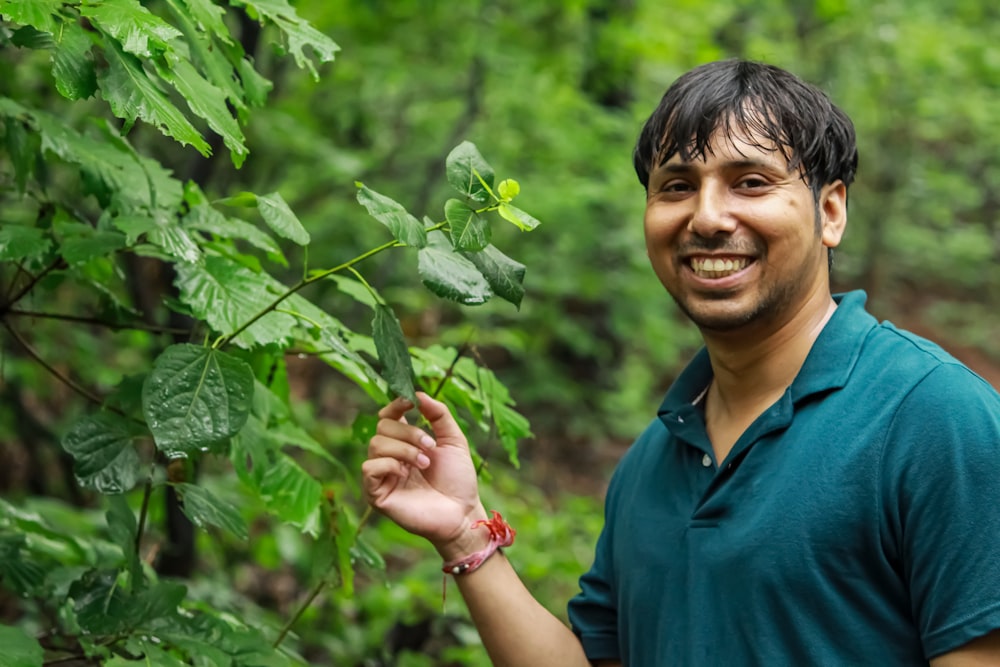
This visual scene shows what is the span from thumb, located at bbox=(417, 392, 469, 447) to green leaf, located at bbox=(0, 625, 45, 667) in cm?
77

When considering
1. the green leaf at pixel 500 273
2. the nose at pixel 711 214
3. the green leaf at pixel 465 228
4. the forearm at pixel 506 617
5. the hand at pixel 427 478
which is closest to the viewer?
the green leaf at pixel 465 228

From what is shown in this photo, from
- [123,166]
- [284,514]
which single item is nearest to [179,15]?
[123,166]

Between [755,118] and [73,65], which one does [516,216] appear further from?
[73,65]

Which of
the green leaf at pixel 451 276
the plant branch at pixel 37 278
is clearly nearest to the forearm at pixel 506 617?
the green leaf at pixel 451 276

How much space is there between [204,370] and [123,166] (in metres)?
0.64

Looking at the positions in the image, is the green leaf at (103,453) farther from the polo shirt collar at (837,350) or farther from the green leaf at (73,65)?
the polo shirt collar at (837,350)

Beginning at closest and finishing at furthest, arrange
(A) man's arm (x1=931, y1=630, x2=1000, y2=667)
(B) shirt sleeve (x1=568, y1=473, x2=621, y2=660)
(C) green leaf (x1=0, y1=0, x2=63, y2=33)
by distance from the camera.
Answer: (C) green leaf (x1=0, y1=0, x2=63, y2=33), (A) man's arm (x1=931, y1=630, x2=1000, y2=667), (B) shirt sleeve (x1=568, y1=473, x2=621, y2=660)

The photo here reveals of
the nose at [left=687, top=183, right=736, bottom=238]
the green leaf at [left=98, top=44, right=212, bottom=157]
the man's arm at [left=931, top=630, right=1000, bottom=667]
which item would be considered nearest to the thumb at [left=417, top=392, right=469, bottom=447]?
the nose at [left=687, top=183, right=736, bottom=238]

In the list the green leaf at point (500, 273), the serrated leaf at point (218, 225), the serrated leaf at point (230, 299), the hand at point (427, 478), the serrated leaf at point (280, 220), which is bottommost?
the hand at point (427, 478)

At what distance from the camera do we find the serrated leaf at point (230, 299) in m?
1.71

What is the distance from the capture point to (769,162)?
1.80 m

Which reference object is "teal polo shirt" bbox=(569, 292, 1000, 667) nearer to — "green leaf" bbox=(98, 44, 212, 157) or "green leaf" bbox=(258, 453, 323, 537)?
"green leaf" bbox=(258, 453, 323, 537)

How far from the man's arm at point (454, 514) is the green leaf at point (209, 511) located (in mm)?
260

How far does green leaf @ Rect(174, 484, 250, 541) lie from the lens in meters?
1.90
